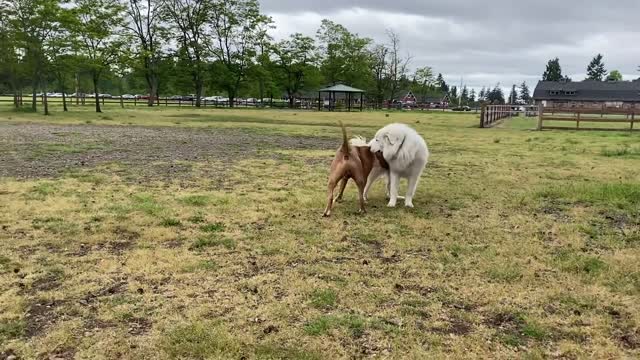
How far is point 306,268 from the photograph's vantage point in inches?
183

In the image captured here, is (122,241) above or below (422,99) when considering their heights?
below

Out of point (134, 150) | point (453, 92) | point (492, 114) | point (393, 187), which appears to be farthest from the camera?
point (453, 92)

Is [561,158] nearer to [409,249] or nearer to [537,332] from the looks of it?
[409,249]

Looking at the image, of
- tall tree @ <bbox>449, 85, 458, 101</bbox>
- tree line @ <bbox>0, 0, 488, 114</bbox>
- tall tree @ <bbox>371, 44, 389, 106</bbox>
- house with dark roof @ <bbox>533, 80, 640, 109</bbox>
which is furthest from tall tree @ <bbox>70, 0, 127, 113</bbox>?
tall tree @ <bbox>449, 85, 458, 101</bbox>

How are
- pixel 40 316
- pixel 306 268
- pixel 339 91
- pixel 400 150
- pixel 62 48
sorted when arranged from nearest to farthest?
1. pixel 40 316
2. pixel 306 268
3. pixel 400 150
4. pixel 62 48
5. pixel 339 91

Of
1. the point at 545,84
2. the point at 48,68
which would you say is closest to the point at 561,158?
the point at 48,68

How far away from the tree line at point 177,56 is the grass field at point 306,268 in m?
24.5

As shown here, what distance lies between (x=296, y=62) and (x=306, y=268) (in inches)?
2397

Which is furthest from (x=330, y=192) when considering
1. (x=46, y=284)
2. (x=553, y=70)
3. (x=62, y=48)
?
(x=553, y=70)

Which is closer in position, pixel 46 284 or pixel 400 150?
pixel 46 284

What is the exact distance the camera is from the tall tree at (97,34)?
3231cm

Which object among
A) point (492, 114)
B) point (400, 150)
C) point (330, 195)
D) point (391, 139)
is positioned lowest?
point (330, 195)

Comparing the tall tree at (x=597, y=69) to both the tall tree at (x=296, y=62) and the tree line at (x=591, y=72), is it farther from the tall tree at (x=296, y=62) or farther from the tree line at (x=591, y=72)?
the tall tree at (x=296, y=62)

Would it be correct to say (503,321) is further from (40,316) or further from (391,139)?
(391,139)
